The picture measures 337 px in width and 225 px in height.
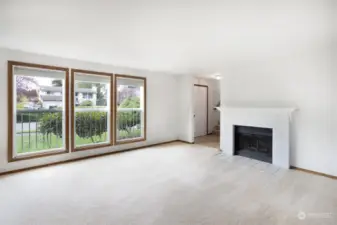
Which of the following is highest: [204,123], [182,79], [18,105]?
[182,79]

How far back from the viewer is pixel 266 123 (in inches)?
161

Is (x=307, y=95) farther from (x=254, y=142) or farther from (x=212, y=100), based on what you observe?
(x=212, y=100)

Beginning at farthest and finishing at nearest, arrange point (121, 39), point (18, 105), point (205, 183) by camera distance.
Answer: point (18, 105), point (205, 183), point (121, 39)

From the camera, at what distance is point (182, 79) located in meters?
6.27

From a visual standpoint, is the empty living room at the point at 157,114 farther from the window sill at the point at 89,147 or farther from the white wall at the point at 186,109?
the white wall at the point at 186,109

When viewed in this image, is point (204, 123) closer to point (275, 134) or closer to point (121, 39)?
point (275, 134)

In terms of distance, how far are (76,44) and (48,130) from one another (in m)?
2.09

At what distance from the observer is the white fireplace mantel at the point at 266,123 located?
3795 mm

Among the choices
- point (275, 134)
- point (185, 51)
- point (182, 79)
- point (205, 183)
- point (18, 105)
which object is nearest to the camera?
point (205, 183)

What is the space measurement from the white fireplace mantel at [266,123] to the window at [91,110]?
9.48 ft

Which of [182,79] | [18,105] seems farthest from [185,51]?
[18,105]

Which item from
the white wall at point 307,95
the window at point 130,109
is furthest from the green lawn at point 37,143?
the white wall at point 307,95

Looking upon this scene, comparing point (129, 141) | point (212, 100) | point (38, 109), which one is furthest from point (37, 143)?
point (212, 100)

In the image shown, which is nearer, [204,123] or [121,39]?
[121,39]
